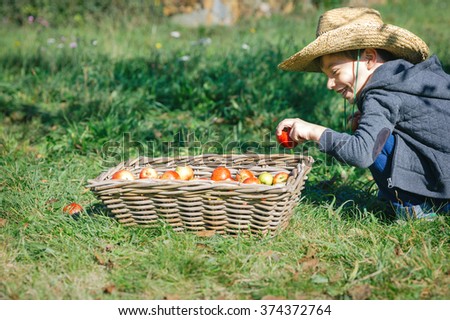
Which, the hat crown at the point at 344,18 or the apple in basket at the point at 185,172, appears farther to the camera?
the apple in basket at the point at 185,172

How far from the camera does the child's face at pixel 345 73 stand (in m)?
3.08

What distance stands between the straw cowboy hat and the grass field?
0.92m

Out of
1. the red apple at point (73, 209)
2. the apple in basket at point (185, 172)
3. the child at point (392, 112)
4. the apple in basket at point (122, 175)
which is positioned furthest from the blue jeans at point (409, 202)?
the red apple at point (73, 209)

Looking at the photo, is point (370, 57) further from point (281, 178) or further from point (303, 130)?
point (281, 178)

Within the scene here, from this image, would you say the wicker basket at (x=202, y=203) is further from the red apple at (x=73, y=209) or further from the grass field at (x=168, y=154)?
the red apple at (x=73, y=209)

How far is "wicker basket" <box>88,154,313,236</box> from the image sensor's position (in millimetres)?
2801

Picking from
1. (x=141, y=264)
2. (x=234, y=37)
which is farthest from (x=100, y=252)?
(x=234, y=37)

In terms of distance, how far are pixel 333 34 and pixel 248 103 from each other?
212cm

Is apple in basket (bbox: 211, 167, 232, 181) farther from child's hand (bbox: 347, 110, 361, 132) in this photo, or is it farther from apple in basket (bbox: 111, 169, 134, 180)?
child's hand (bbox: 347, 110, 361, 132)

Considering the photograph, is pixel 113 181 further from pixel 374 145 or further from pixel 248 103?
pixel 248 103

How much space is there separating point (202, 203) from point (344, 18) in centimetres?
131

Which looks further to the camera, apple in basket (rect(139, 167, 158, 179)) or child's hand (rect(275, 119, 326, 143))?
apple in basket (rect(139, 167, 158, 179))

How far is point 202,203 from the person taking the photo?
288 centimetres

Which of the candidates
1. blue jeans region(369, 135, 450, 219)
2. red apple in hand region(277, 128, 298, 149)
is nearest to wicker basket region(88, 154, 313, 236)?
red apple in hand region(277, 128, 298, 149)
